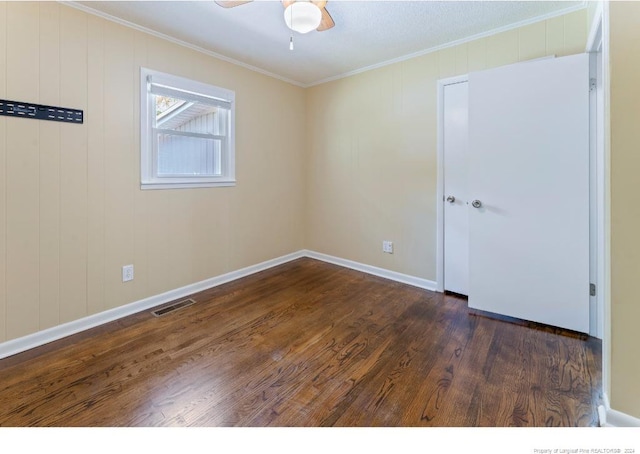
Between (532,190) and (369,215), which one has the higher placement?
(532,190)

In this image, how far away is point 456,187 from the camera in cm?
295

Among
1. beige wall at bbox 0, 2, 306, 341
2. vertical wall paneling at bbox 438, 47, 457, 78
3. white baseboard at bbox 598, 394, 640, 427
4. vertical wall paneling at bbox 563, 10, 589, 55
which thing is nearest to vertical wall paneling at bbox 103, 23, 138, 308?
beige wall at bbox 0, 2, 306, 341

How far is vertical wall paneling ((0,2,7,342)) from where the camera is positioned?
1920mm

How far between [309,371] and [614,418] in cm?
147

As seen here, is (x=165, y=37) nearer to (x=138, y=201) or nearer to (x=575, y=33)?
(x=138, y=201)

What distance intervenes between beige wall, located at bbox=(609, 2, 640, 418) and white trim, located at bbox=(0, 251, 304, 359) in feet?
10.2

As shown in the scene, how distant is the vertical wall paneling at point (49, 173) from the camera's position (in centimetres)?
209

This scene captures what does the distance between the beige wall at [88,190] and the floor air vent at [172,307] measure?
0.20 metres

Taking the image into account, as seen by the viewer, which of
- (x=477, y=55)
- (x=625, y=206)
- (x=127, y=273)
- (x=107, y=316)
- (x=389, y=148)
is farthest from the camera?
(x=389, y=148)

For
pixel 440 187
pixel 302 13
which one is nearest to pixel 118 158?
pixel 302 13

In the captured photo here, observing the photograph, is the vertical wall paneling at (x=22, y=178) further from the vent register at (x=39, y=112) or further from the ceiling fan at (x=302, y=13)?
the ceiling fan at (x=302, y=13)

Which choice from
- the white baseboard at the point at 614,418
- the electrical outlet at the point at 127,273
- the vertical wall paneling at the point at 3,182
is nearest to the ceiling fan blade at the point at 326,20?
the vertical wall paneling at the point at 3,182

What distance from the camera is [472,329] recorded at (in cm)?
237

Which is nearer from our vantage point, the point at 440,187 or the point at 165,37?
the point at 165,37
